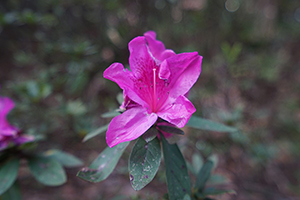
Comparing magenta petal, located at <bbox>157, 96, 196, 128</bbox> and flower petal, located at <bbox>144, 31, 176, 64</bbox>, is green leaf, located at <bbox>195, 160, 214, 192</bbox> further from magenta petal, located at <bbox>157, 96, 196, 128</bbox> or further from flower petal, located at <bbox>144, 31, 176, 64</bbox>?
flower petal, located at <bbox>144, 31, 176, 64</bbox>

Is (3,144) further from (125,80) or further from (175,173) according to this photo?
(175,173)

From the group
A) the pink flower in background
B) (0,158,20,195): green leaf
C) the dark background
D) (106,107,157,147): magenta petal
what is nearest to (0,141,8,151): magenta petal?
the pink flower in background

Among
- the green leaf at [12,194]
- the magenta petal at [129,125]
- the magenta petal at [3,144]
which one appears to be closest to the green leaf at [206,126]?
the magenta petal at [129,125]

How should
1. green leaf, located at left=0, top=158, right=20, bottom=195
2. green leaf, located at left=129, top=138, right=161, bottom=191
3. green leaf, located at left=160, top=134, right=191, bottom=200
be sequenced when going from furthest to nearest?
1. green leaf, located at left=0, top=158, right=20, bottom=195
2. green leaf, located at left=160, top=134, right=191, bottom=200
3. green leaf, located at left=129, top=138, right=161, bottom=191

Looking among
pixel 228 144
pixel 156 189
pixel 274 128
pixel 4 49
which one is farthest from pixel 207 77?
pixel 4 49

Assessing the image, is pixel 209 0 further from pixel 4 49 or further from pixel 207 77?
pixel 4 49

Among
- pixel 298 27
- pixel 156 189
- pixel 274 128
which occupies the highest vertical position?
pixel 298 27
